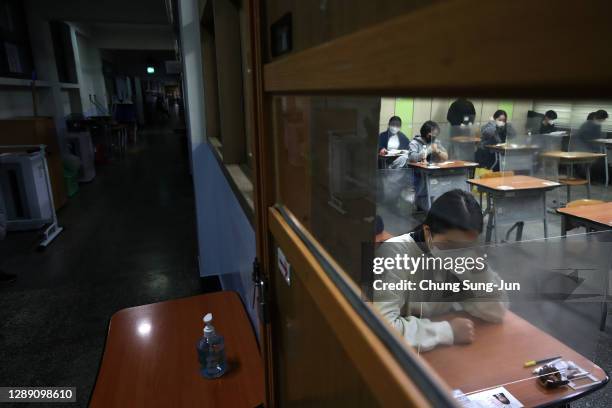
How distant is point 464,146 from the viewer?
2.52ft

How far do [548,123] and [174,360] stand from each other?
4.63ft

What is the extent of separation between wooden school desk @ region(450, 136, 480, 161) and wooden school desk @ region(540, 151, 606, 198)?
125mm

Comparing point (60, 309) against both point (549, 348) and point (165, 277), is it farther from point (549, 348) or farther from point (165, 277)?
point (549, 348)

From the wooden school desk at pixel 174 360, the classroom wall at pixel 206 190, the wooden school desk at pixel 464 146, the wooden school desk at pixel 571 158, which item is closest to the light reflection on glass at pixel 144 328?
the wooden school desk at pixel 174 360

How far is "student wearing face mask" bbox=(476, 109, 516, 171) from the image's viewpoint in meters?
0.48

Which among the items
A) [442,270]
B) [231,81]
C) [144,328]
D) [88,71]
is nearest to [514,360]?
[442,270]

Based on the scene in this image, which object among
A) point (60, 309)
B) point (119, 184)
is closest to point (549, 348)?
point (60, 309)

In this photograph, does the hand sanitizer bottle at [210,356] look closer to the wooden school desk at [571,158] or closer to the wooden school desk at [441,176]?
the wooden school desk at [441,176]

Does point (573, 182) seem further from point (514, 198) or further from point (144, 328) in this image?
point (144, 328)

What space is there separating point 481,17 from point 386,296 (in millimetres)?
496

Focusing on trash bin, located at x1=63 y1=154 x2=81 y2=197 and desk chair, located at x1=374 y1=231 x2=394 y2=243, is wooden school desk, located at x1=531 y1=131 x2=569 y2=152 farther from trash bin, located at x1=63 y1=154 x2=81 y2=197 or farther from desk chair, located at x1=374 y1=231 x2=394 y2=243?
trash bin, located at x1=63 y1=154 x2=81 y2=197

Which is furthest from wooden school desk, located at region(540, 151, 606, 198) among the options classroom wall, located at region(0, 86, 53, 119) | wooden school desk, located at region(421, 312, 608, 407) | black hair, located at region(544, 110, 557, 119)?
classroom wall, located at region(0, 86, 53, 119)

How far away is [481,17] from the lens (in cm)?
26

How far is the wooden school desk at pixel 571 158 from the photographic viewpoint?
2.02 ft
